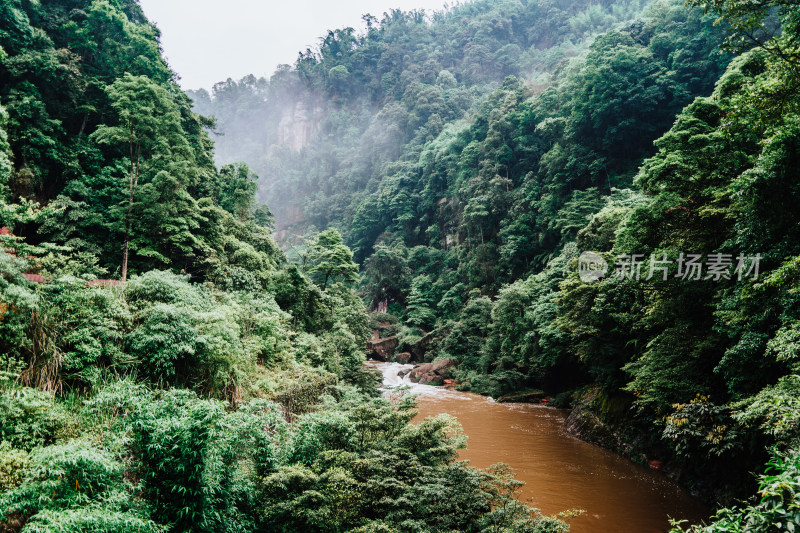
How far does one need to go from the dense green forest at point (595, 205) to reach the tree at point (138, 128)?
6081 mm

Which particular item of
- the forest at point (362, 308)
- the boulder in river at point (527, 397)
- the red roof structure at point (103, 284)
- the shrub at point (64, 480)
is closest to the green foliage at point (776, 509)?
the forest at point (362, 308)

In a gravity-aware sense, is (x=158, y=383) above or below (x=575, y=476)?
above

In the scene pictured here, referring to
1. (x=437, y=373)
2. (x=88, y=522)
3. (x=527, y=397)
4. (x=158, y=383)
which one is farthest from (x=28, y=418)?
(x=437, y=373)

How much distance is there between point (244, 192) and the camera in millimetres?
20500

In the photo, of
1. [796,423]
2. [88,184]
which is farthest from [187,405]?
[88,184]

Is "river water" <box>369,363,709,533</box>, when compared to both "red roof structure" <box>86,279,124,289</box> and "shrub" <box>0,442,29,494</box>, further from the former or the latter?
"red roof structure" <box>86,279,124,289</box>

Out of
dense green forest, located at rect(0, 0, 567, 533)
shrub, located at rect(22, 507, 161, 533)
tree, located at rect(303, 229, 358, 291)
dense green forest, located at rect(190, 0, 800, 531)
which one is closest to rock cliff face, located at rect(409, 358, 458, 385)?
dense green forest, located at rect(190, 0, 800, 531)

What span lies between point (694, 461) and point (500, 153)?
27.3 metres

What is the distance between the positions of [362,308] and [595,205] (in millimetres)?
13092

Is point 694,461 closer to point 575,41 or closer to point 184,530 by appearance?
point 184,530

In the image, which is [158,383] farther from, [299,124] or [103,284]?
[299,124]

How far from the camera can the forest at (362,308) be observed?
4.64 metres

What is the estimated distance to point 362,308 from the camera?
1980 cm

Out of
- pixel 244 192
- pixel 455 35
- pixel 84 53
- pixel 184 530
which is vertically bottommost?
pixel 184 530
